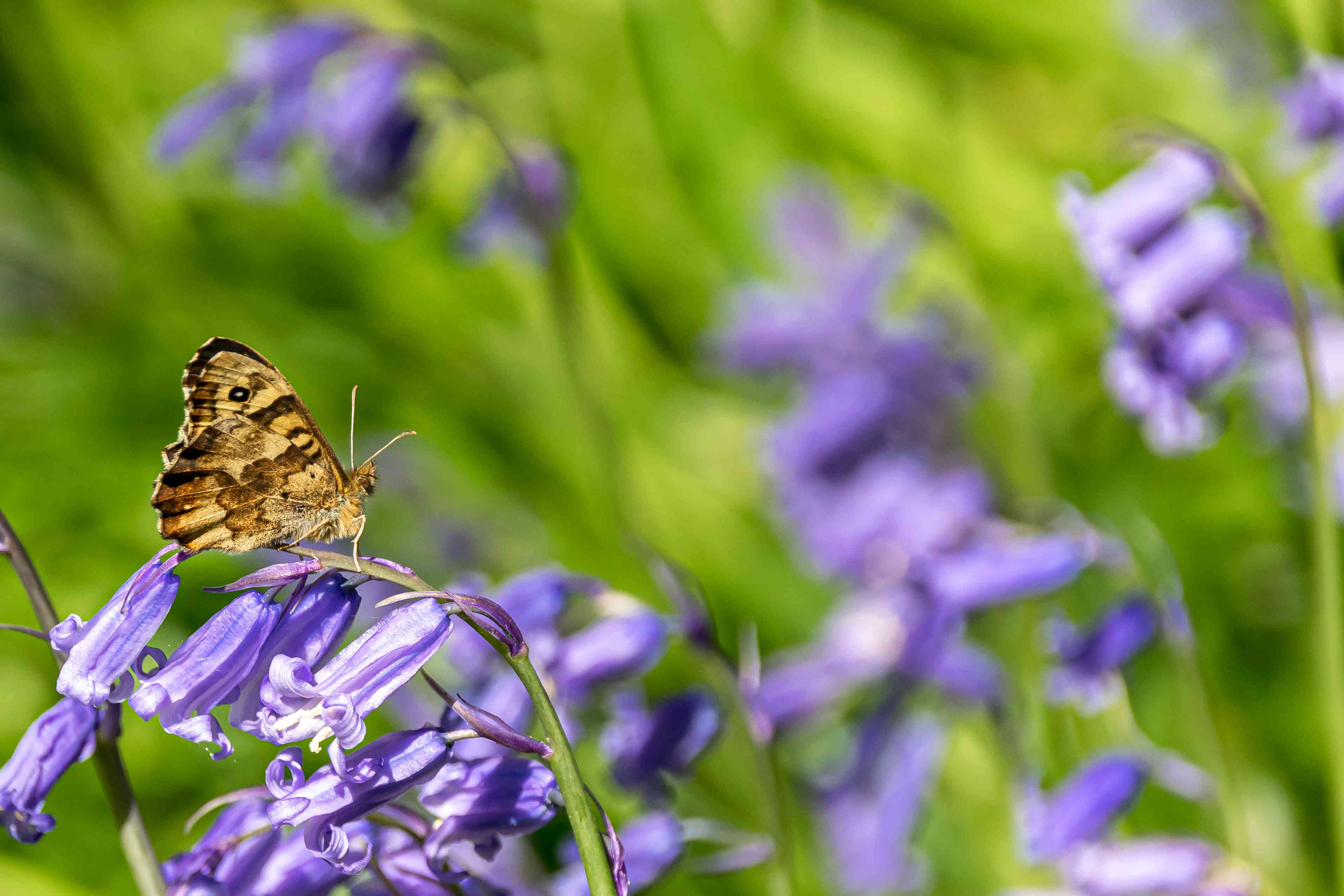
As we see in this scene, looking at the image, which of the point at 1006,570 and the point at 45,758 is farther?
the point at 1006,570

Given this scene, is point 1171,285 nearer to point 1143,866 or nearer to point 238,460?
point 1143,866

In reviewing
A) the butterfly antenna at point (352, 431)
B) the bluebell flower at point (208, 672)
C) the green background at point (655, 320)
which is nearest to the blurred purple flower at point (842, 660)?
the green background at point (655, 320)

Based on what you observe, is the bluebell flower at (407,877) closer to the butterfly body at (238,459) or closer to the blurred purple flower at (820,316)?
the butterfly body at (238,459)

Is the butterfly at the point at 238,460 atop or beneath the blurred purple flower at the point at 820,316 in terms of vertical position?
atop

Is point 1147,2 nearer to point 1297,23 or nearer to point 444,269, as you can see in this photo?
point 1297,23

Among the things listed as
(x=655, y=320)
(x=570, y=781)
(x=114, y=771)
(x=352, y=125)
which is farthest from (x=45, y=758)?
(x=655, y=320)

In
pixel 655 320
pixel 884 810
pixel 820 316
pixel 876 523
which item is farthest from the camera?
pixel 655 320
